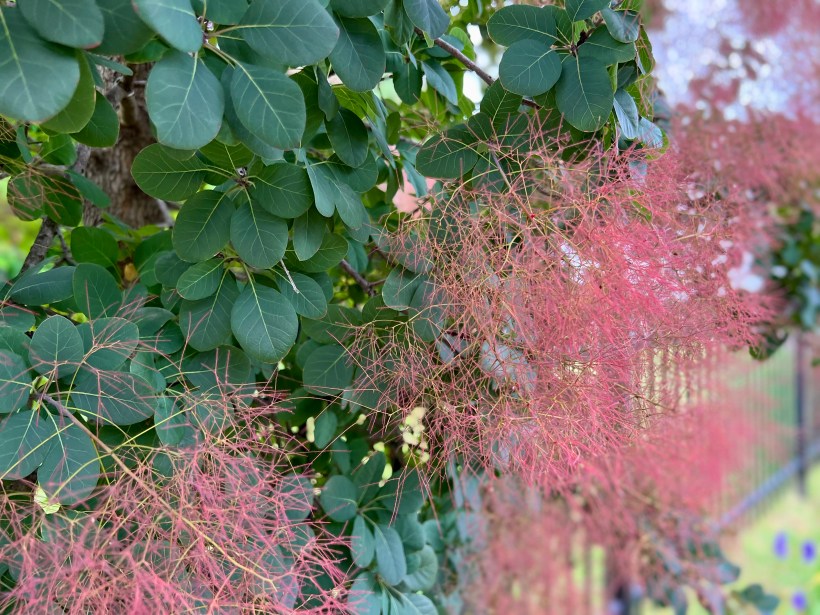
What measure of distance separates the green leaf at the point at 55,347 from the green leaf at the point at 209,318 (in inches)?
3.7

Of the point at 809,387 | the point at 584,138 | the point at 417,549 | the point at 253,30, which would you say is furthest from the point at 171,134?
the point at 809,387

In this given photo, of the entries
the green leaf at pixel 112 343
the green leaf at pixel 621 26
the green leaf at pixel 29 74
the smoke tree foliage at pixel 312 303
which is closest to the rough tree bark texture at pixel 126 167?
the smoke tree foliage at pixel 312 303

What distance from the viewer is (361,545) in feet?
2.41

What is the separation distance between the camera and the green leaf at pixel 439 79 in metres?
0.78

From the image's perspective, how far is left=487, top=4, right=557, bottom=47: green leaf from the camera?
658 mm

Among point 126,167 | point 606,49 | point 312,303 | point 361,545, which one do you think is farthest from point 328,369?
point 126,167

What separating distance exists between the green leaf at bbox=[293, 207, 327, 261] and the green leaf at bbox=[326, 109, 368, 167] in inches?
2.4

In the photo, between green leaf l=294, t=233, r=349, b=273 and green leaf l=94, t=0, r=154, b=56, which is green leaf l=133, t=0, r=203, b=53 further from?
green leaf l=294, t=233, r=349, b=273

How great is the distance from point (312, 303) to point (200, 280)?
0.34 feet

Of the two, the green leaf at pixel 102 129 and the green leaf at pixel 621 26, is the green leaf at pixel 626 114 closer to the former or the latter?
the green leaf at pixel 621 26

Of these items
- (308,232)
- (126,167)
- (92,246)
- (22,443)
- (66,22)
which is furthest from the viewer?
(126,167)

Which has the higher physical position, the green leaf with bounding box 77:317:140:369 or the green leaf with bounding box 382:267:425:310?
the green leaf with bounding box 77:317:140:369

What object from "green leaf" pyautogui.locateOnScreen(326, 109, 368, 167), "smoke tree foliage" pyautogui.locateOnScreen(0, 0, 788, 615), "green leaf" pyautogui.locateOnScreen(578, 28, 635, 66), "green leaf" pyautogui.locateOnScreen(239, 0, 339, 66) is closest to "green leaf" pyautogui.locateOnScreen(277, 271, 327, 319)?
"smoke tree foliage" pyautogui.locateOnScreen(0, 0, 788, 615)

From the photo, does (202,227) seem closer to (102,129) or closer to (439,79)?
(102,129)
